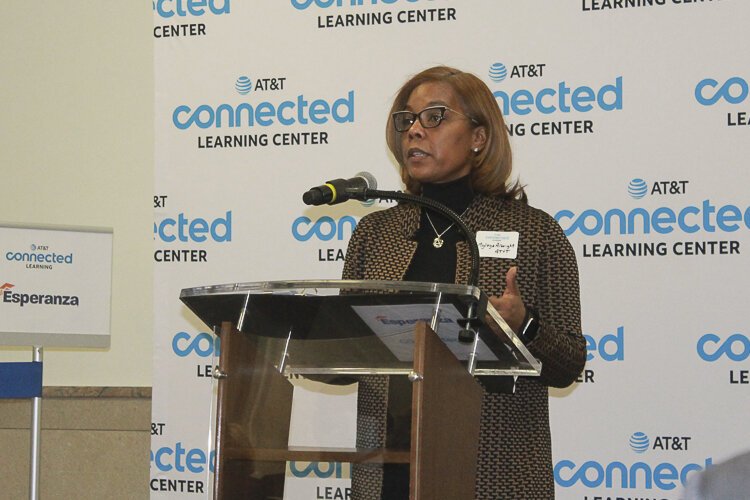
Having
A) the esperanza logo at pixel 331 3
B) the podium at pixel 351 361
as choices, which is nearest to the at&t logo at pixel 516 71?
the esperanza logo at pixel 331 3

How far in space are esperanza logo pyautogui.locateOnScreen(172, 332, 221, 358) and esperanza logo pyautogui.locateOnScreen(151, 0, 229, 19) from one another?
53.4 inches

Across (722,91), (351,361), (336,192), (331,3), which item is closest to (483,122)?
(336,192)

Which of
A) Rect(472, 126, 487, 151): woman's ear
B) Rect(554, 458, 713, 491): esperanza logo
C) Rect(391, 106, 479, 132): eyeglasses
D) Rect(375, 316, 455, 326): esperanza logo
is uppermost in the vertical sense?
Rect(391, 106, 479, 132): eyeglasses

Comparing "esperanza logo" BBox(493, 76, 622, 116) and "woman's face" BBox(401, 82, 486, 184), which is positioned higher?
"esperanza logo" BBox(493, 76, 622, 116)

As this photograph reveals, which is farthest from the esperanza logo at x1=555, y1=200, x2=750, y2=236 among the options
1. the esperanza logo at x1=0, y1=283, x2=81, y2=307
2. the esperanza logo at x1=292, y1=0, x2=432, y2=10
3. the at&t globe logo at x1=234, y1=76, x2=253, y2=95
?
the esperanza logo at x1=0, y1=283, x2=81, y2=307

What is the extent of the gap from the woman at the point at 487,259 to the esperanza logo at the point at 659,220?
1.34m

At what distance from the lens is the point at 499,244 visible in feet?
7.52

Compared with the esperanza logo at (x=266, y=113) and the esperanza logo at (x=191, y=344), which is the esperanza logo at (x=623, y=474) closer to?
the esperanza logo at (x=191, y=344)

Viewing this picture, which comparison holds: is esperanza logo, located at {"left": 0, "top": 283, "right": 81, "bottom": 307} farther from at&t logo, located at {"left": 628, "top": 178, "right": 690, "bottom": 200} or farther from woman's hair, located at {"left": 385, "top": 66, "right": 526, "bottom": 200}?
at&t logo, located at {"left": 628, "top": 178, "right": 690, "bottom": 200}

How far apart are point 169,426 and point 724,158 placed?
7.91ft

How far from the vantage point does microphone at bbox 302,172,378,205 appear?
1.88m

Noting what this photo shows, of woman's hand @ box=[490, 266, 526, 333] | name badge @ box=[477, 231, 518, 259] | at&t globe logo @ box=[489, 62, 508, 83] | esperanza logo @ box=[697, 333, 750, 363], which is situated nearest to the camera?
woman's hand @ box=[490, 266, 526, 333]

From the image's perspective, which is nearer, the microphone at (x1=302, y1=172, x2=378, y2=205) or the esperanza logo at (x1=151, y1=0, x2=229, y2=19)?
the microphone at (x1=302, y1=172, x2=378, y2=205)

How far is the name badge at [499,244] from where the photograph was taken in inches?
89.8
